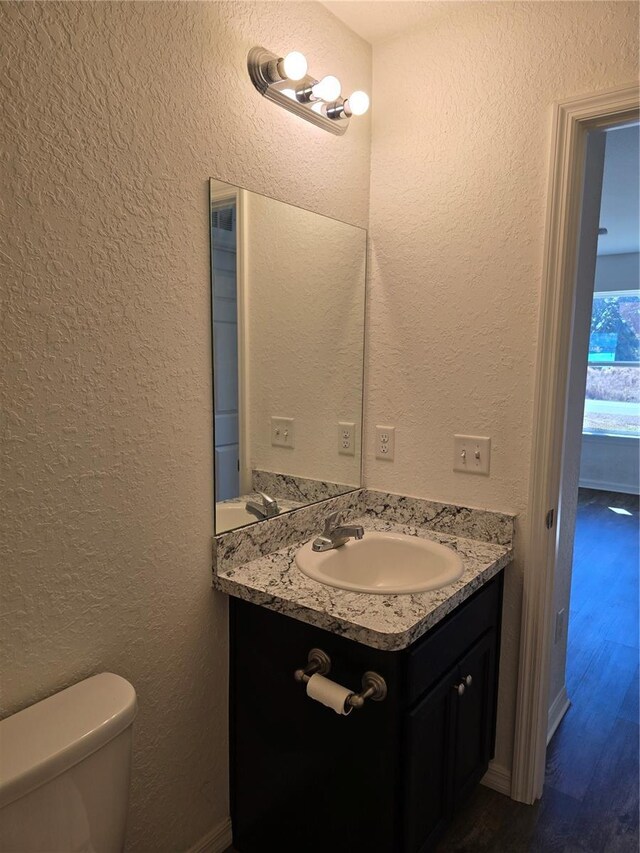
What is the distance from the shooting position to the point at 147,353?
1.24 metres

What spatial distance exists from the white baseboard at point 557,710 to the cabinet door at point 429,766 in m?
0.77

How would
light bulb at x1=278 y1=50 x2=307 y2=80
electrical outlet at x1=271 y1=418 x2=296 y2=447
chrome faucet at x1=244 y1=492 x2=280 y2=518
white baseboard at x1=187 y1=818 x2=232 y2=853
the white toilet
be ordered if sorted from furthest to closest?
1. electrical outlet at x1=271 y1=418 x2=296 y2=447
2. chrome faucet at x1=244 y1=492 x2=280 y2=518
3. white baseboard at x1=187 y1=818 x2=232 y2=853
4. light bulb at x1=278 y1=50 x2=307 y2=80
5. the white toilet

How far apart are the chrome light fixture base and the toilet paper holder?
1439mm

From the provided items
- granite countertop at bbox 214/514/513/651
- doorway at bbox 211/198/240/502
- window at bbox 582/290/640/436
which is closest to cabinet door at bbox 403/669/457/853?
granite countertop at bbox 214/514/513/651

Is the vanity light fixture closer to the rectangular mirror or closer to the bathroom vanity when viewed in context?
the rectangular mirror

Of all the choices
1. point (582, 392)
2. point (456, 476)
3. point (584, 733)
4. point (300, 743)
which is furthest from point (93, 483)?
point (584, 733)

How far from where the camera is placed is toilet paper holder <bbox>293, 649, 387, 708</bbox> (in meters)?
1.21

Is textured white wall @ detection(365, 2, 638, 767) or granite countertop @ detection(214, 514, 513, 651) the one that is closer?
granite countertop @ detection(214, 514, 513, 651)

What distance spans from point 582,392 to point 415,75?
1242 mm

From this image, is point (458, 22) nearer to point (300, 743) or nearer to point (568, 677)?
point (300, 743)

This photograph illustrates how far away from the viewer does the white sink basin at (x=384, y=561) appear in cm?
159

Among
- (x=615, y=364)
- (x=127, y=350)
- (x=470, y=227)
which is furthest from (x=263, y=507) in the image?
(x=615, y=364)

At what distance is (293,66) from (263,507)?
46.6 inches

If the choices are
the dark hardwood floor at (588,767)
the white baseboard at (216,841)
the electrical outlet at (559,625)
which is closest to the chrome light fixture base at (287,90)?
the electrical outlet at (559,625)
